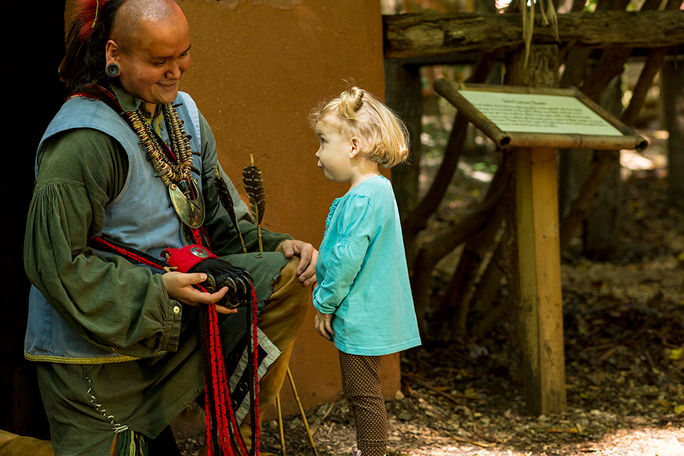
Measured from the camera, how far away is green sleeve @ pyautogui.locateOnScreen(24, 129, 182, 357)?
89.4 inches

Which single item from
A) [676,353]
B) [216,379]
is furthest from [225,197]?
[676,353]

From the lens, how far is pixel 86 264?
2.30 meters

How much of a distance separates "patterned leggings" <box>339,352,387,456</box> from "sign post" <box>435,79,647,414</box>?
1.31 m

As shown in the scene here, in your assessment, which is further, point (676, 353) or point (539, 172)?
point (676, 353)

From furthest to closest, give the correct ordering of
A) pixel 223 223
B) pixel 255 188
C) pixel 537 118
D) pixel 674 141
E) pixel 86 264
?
pixel 674 141
pixel 537 118
pixel 223 223
pixel 255 188
pixel 86 264

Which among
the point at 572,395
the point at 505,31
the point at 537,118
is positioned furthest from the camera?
the point at 572,395

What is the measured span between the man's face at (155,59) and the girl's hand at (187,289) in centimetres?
57

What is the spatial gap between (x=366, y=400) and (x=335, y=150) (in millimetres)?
866

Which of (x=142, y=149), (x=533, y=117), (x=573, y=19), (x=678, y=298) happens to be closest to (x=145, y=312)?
(x=142, y=149)

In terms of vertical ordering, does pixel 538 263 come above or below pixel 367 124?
below

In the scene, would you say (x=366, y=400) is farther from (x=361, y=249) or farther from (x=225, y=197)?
(x=225, y=197)

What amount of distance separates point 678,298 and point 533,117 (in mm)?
3378

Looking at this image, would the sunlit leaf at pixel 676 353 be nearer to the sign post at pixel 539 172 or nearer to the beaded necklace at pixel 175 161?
the sign post at pixel 539 172

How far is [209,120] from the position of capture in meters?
3.43
